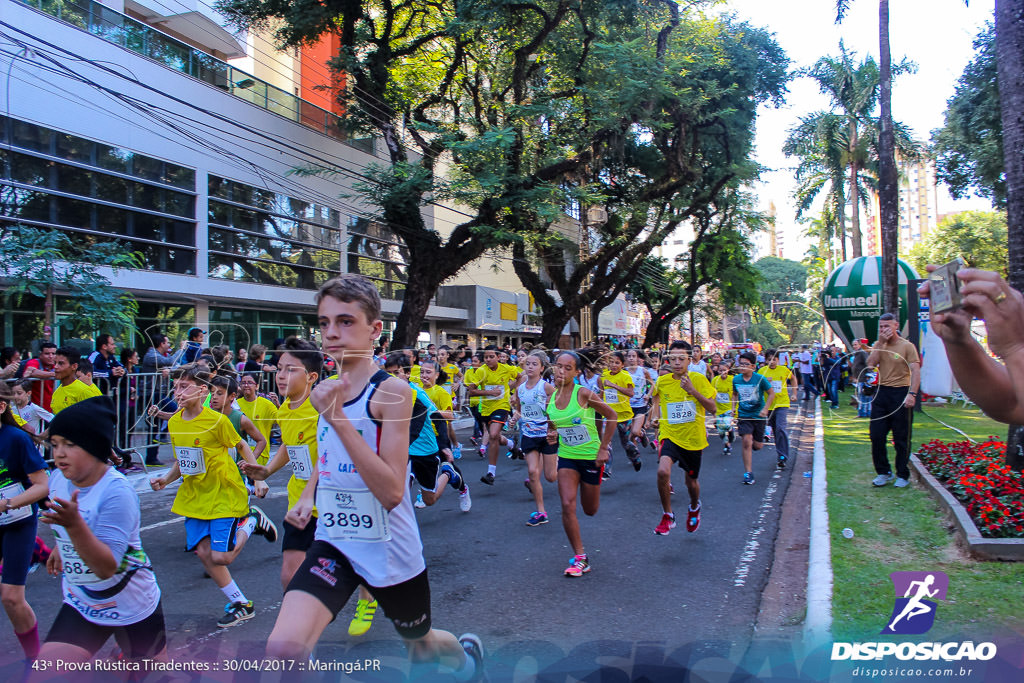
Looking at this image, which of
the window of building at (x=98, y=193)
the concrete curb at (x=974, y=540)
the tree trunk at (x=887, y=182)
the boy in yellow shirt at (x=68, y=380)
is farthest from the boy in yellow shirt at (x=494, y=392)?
the tree trunk at (x=887, y=182)

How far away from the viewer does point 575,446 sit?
6.04m

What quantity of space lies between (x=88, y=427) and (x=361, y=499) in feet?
4.10

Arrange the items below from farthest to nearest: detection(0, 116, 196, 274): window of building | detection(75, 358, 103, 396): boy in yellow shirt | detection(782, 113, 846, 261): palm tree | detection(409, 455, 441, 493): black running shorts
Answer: detection(782, 113, 846, 261): palm tree
detection(0, 116, 196, 274): window of building
detection(75, 358, 103, 396): boy in yellow shirt
detection(409, 455, 441, 493): black running shorts

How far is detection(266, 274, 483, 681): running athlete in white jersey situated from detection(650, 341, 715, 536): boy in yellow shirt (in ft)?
14.1

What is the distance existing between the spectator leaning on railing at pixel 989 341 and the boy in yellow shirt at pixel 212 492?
13.8 feet

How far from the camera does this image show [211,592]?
5.52 meters

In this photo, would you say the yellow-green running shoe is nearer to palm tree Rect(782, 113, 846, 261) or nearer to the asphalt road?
the asphalt road

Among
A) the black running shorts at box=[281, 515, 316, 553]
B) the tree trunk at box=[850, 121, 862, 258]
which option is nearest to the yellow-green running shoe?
the black running shorts at box=[281, 515, 316, 553]

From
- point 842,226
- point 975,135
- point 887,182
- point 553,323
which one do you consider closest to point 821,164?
point 842,226

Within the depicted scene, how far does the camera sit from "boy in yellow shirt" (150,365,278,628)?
4844 mm

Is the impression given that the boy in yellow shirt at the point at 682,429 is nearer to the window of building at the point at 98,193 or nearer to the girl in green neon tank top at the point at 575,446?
the girl in green neon tank top at the point at 575,446

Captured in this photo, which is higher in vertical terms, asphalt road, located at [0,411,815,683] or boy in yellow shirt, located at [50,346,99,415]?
boy in yellow shirt, located at [50,346,99,415]

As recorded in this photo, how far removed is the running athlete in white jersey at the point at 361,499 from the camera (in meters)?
2.70

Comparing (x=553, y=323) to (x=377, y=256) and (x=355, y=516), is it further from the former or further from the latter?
(x=355, y=516)
